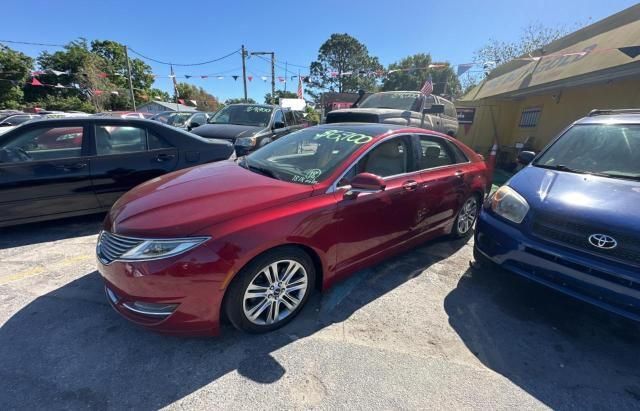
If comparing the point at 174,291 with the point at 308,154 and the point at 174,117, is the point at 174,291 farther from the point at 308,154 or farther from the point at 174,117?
the point at 174,117

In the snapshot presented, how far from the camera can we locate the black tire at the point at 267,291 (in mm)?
2080

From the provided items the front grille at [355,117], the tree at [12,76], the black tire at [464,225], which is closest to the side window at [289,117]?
the front grille at [355,117]

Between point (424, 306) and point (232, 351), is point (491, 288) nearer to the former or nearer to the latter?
point (424, 306)

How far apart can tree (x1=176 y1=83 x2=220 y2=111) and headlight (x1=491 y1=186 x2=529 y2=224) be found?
60618 mm

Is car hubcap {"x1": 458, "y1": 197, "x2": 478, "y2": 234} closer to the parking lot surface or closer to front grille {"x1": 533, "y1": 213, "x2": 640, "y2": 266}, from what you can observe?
the parking lot surface

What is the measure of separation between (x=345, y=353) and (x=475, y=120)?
1183cm

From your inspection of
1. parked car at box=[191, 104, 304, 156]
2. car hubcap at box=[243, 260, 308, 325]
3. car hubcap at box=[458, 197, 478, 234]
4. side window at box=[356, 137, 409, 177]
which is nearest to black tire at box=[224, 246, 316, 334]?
car hubcap at box=[243, 260, 308, 325]

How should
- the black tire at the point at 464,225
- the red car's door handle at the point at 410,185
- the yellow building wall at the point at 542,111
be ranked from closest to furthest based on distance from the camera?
the red car's door handle at the point at 410,185
the black tire at the point at 464,225
the yellow building wall at the point at 542,111

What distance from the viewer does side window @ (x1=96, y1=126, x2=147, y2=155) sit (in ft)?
13.1

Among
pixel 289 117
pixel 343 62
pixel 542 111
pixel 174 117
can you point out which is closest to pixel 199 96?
pixel 343 62

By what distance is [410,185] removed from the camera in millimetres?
3033

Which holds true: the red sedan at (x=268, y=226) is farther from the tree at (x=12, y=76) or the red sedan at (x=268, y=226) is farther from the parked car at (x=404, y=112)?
the tree at (x=12, y=76)

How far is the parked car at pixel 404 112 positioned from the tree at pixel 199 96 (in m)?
55.0

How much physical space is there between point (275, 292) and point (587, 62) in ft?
27.3
